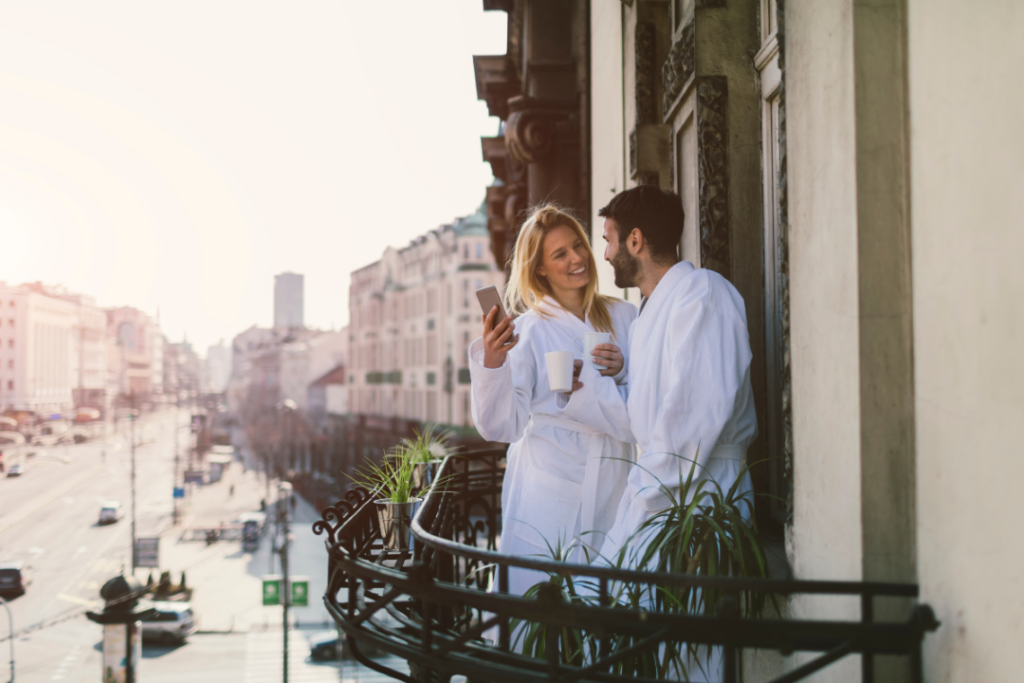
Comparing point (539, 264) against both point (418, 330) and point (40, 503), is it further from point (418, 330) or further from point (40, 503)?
point (40, 503)

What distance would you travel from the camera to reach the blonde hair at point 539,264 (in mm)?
3164

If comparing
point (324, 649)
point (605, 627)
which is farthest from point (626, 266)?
point (324, 649)

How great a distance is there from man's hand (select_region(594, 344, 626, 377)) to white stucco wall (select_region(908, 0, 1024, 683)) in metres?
1.16

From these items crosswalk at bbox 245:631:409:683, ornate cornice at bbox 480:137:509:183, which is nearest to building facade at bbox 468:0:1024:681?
ornate cornice at bbox 480:137:509:183

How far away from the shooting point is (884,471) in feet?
5.61

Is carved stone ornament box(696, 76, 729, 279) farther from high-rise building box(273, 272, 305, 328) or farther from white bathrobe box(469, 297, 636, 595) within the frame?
high-rise building box(273, 272, 305, 328)

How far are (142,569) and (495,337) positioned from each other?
1653 inches

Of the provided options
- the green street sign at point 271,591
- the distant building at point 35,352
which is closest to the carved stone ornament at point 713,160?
the green street sign at point 271,591

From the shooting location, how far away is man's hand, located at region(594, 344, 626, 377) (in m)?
2.71

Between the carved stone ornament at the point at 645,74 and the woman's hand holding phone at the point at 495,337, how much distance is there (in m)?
2.52

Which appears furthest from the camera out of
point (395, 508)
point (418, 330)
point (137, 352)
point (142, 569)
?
point (137, 352)

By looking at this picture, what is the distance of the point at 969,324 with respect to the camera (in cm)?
150

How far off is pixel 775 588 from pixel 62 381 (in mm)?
43199

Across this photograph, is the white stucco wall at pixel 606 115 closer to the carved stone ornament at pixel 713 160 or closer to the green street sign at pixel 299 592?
the carved stone ornament at pixel 713 160
